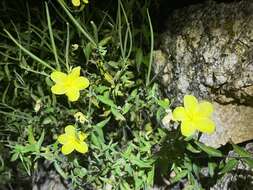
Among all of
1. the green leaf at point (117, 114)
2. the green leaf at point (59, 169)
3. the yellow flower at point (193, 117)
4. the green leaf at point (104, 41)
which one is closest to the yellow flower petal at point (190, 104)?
the yellow flower at point (193, 117)

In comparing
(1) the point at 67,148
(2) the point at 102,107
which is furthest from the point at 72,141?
(2) the point at 102,107

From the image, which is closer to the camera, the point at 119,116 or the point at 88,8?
the point at 119,116

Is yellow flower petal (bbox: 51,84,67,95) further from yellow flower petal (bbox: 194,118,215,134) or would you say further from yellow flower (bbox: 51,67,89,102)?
yellow flower petal (bbox: 194,118,215,134)

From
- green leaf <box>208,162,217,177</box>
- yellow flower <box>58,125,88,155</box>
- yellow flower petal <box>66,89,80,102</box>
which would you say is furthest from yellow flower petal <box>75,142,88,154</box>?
green leaf <box>208,162,217,177</box>

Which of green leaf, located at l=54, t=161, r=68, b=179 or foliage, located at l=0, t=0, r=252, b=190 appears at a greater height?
foliage, located at l=0, t=0, r=252, b=190

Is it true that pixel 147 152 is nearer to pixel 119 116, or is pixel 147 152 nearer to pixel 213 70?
pixel 119 116

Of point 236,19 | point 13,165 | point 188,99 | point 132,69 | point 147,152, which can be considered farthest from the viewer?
point 13,165

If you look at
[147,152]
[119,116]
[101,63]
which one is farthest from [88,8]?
[147,152]
